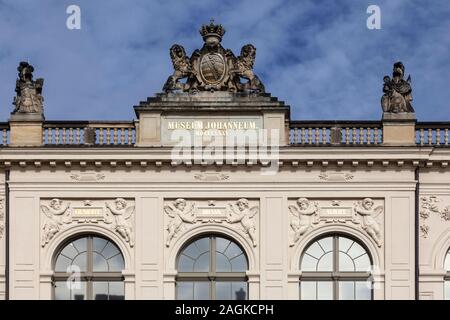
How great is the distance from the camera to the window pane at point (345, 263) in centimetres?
4928

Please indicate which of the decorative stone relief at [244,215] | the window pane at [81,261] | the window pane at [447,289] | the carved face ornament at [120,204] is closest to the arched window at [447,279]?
the window pane at [447,289]

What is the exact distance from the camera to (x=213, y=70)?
4994 centimetres

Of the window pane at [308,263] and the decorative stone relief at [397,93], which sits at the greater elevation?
the decorative stone relief at [397,93]

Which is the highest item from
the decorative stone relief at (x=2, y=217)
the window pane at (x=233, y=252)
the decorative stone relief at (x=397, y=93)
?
the decorative stone relief at (x=397, y=93)

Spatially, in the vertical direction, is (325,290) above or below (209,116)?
below

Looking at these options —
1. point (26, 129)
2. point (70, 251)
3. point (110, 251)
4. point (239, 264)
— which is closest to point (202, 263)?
point (239, 264)

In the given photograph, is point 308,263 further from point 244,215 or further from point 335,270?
point 244,215

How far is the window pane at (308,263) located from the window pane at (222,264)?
6.97 ft

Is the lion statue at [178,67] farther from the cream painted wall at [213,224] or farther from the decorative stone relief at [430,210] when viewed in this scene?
the decorative stone relief at [430,210]

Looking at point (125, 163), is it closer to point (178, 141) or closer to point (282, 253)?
point (178, 141)

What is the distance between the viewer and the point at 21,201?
49312mm

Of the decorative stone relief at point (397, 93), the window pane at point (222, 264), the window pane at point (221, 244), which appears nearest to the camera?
the window pane at point (222, 264)

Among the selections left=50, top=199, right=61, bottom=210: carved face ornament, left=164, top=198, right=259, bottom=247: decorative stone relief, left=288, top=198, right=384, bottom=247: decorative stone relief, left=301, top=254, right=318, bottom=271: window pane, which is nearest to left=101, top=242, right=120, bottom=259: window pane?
left=164, top=198, right=259, bottom=247: decorative stone relief

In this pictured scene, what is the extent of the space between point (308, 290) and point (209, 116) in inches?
225
